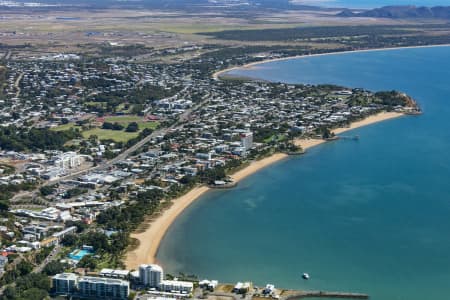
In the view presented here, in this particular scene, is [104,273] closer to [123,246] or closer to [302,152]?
[123,246]

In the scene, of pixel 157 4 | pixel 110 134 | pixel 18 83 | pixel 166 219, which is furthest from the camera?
pixel 157 4

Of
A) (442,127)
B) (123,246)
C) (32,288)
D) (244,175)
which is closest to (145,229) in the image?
(123,246)

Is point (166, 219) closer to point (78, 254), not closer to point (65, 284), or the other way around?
point (78, 254)

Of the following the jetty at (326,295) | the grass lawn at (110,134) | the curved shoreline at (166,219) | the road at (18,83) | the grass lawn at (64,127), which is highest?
the road at (18,83)

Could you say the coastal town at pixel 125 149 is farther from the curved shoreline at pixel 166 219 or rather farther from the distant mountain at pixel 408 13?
the distant mountain at pixel 408 13

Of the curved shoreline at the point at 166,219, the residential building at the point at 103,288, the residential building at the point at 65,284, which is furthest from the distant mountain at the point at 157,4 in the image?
the residential building at the point at 103,288

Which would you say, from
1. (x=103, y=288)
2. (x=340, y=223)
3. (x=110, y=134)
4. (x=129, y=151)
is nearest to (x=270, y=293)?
(x=103, y=288)
